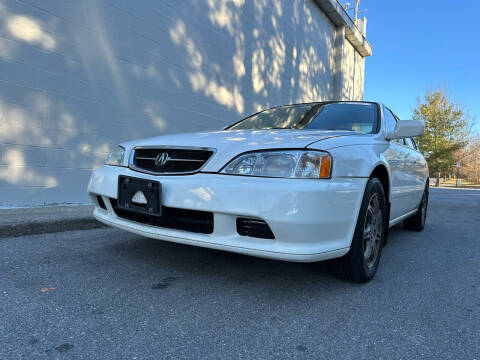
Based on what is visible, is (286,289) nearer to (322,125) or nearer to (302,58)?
(322,125)

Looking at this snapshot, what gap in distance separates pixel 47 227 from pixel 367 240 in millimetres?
2982

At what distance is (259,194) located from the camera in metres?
1.88

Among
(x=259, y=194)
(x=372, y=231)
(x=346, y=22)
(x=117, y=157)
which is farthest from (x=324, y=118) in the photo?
(x=346, y=22)

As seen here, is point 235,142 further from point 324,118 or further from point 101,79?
point 101,79

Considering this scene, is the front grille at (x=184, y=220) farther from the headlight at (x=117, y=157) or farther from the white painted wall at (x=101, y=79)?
the white painted wall at (x=101, y=79)

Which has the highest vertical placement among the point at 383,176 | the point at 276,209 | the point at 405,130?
the point at 405,130

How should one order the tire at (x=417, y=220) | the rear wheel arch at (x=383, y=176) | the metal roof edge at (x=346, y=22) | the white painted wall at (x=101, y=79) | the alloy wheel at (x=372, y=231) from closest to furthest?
the alloy wheel at (x=372, y=231) < the rear wheel arch at (x=383, y=176) < the white painted wall at (x=101, y=79) < the tire at (x=417, y=220) < the metal roof edge at (x=346, y=22)

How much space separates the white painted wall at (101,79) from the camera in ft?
13.5

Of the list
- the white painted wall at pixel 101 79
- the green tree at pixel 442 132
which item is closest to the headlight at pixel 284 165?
the white painted wall at pixel 101 79

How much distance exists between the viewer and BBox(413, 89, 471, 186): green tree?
2511 cm

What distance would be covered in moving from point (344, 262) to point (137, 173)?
1483 millimetres

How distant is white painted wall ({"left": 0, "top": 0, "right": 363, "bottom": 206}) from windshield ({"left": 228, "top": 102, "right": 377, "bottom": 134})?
→ 2411 mm

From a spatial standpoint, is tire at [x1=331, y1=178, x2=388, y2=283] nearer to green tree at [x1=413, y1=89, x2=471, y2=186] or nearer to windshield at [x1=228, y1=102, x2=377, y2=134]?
windshield at [x1=228, y1=102, x2=377, y2=134]

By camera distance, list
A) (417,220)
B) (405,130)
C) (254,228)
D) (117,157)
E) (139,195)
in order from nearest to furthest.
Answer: (254,228) → (139,195) → (117,157) → (405,130) → (417,220)
